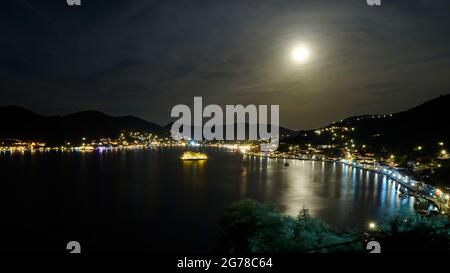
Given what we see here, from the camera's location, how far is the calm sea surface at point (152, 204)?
9.33m

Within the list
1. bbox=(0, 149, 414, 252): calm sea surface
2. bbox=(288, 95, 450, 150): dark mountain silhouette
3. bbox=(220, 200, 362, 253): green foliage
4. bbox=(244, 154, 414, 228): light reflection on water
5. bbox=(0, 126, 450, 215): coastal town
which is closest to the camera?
bbox=(220, 200, 362, 253): green foliage

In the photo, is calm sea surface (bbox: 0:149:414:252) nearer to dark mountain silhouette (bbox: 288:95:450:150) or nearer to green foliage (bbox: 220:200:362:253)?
green foliage (bbox: 220:200:362:253)

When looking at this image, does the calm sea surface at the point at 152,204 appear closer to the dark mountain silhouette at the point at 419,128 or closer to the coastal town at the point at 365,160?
the coastal town at the point at 365,160

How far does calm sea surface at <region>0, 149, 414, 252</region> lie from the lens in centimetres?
933

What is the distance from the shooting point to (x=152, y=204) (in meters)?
13.5

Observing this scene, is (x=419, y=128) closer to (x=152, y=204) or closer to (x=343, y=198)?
(x=343, y=198)

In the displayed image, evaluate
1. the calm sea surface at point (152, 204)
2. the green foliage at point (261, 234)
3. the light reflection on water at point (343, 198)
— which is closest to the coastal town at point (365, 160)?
the light reflection on water at point (343, 198)

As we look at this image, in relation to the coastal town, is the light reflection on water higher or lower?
lower

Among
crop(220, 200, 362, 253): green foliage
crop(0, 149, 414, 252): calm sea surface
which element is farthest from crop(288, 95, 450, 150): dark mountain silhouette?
crop(220, 200, 362, 253): green foliage

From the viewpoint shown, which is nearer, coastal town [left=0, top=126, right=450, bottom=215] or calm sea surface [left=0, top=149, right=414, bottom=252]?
calm sea surface [left=0, top=149, right=414, bottom=252]

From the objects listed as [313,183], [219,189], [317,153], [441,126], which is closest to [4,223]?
[219,189]

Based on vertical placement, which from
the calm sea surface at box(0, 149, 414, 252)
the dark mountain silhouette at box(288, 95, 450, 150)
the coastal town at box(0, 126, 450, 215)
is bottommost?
the calm sea surface at box(0, 149, 414, 252)

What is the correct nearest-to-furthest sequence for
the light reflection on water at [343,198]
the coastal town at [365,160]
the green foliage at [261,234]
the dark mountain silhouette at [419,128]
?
the green foliage at [261,234], the light reflection on water at [343,198], the coastal town at [365,160], the dark mountain silhouette at [419,128]
